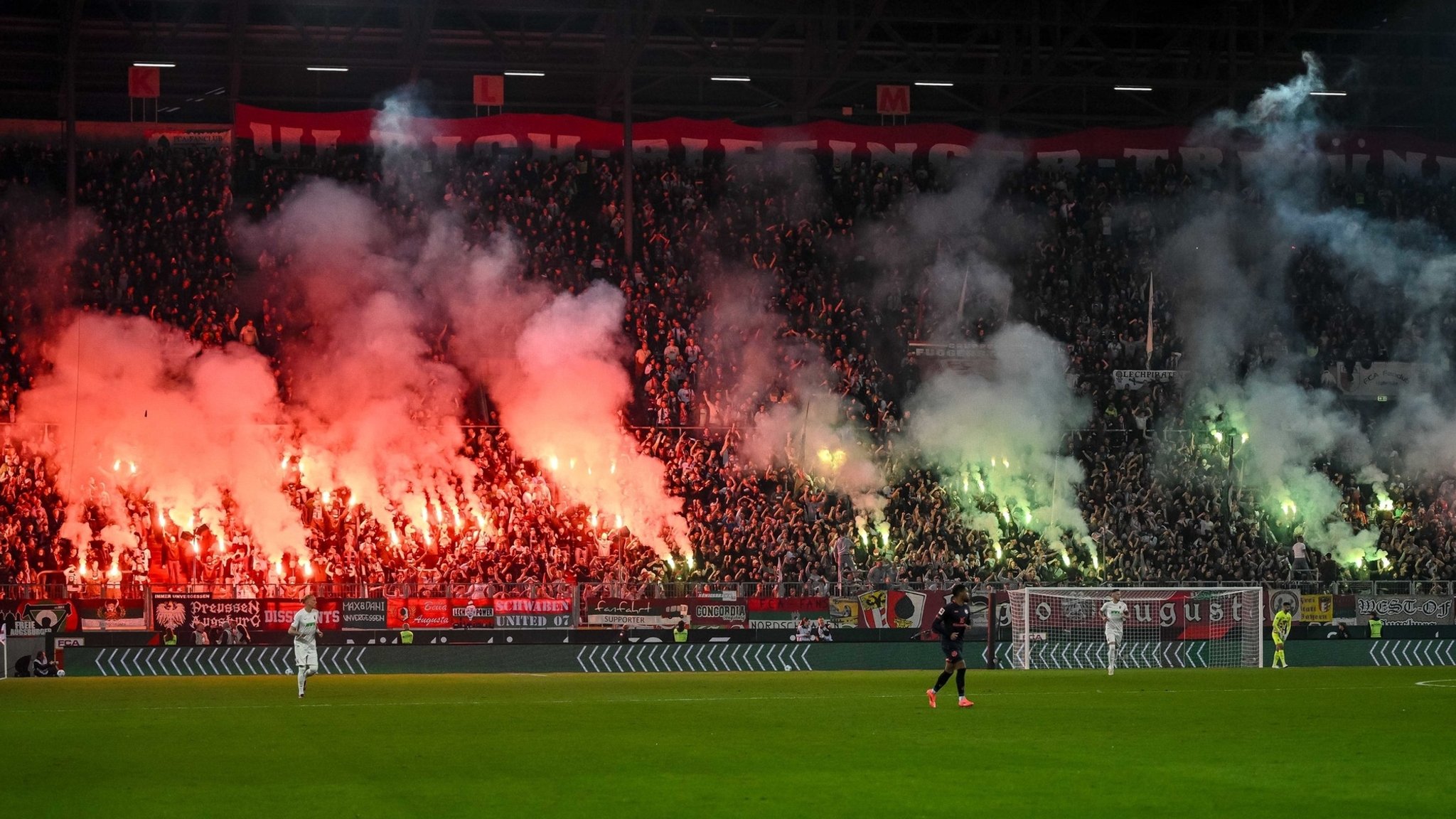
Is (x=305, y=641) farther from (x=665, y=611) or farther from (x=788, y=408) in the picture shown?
(x=788, y=408)

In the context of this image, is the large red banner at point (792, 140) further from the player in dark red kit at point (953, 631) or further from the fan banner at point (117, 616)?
the player in dark red kit at point (953, 631)

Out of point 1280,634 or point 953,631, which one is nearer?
point 953,631

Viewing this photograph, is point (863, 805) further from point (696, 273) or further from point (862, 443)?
point (696, 273)

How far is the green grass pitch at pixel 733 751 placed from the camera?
10594 millimetres

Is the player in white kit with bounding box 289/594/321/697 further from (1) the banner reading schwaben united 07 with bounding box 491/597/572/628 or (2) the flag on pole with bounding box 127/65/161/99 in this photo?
(2) the flag on pole with bounding box 127/65/161/99

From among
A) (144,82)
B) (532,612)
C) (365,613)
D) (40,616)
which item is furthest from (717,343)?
(144,82)

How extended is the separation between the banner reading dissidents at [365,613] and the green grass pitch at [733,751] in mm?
6651

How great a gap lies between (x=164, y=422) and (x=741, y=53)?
62.2 ft

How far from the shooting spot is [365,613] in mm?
29609

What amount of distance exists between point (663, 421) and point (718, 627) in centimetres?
686

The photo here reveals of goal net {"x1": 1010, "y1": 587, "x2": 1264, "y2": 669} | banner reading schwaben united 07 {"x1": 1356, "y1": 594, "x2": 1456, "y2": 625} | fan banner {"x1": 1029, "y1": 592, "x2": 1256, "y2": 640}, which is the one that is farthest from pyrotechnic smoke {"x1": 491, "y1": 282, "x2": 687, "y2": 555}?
banner reading schwaben united 07 {"x1": 1356, "y1": 594, "x2": 1456, "y2": 625}

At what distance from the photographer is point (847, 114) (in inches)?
1848

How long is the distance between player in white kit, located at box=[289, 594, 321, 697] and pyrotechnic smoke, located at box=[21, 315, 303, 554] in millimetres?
10517

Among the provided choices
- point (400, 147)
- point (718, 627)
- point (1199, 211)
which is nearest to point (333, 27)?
point (400, 147)
